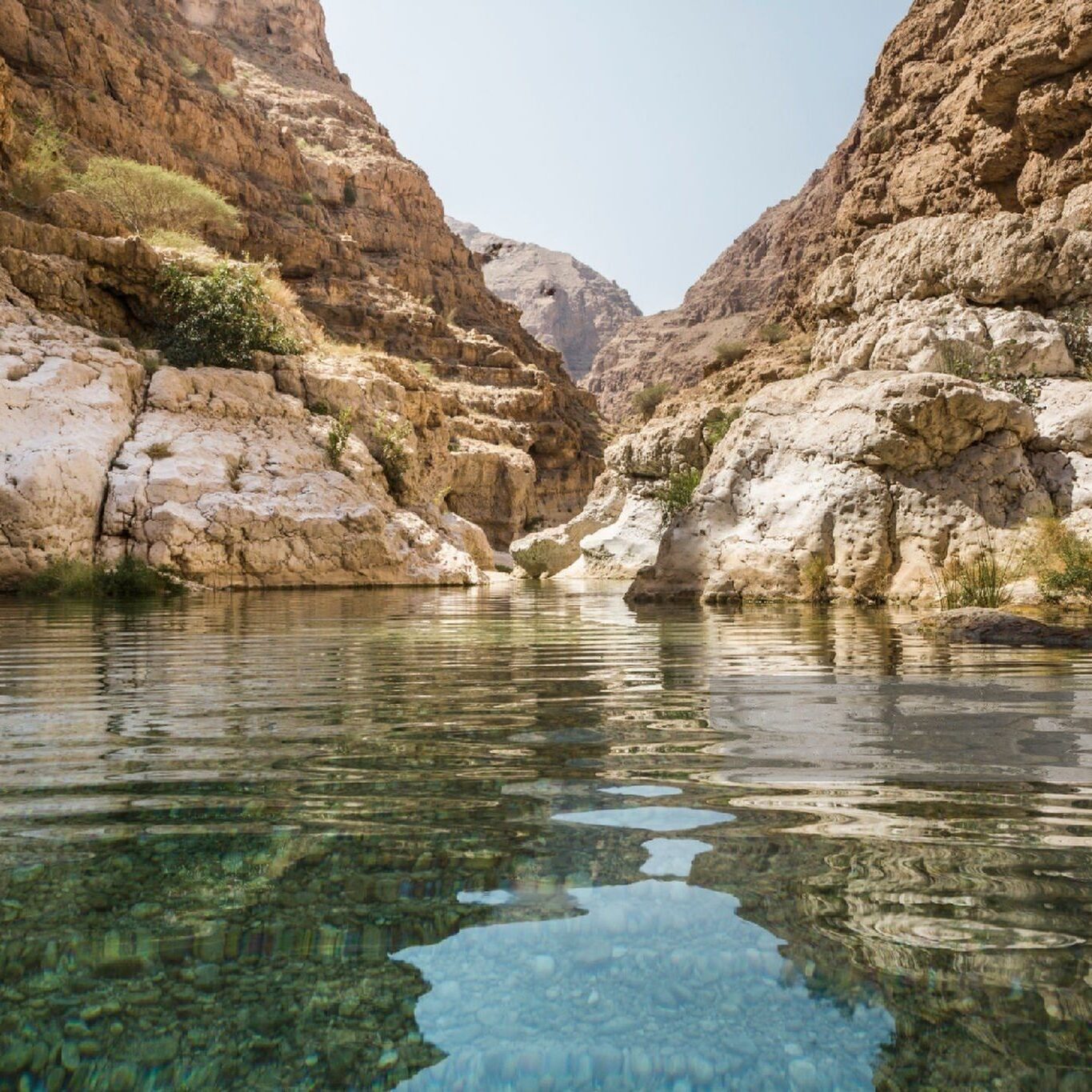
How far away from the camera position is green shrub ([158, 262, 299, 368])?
18812 millimetres

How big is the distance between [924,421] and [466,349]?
40.9 metres

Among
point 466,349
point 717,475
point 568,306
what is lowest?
point 717,475

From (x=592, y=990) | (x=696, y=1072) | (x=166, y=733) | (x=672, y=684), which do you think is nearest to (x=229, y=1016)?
(x=592, y=990)

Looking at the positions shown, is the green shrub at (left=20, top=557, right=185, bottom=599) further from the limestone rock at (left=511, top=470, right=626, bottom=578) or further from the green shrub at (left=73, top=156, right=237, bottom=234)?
the limestone rock at (left=511, top=470, right=626, bottom=578)

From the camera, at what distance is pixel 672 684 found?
13.1 feet

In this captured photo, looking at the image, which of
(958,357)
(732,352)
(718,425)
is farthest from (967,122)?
(958,357)

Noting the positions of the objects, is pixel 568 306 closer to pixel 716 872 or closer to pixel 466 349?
pixel 466 349

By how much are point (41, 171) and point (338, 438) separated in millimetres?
11995

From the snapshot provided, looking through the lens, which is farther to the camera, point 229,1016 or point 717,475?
point 717,475

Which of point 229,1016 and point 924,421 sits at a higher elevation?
point 924,421

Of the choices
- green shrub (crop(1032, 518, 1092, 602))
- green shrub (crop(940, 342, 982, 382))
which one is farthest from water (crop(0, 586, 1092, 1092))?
green shrub (crop(940, 342, 982, 382))

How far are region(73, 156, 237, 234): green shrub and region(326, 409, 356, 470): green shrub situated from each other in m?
10.5

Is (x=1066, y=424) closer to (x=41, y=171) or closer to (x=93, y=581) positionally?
(x=93, y=581)

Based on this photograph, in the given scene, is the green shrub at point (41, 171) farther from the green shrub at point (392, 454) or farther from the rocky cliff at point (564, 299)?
the rocky cliff at point (564, 299)
